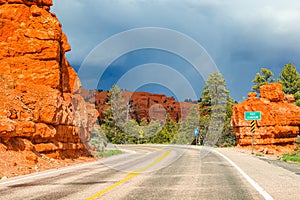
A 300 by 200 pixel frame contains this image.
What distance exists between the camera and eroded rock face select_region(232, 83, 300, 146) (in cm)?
3631

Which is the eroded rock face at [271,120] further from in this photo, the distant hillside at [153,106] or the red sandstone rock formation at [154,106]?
the red sandstone rock formation at [154,106]

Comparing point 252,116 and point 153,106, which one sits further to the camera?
point 153,106

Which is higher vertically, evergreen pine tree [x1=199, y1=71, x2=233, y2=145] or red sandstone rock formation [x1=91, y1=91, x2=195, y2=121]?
red sandstone rock formation [x1=91, y1=91, x2=195, y2=121]

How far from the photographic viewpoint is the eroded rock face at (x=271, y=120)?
36.3 metres

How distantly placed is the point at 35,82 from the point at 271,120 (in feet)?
91.9

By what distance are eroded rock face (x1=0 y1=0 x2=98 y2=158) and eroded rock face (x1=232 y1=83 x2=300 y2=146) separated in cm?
2228

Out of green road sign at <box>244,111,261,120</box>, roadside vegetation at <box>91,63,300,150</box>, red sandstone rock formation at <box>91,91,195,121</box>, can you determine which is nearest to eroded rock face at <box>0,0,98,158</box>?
green road sign at <box>244,111,261,120</box>

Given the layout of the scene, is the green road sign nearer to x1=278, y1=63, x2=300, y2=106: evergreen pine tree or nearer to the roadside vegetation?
the roadside vegetation

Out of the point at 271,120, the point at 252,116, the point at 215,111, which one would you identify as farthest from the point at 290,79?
the point at 252,116

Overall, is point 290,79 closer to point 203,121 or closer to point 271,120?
point 203,121

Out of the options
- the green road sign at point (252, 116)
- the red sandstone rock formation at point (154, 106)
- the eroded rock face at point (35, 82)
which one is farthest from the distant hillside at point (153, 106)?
the eroded rock face at point (35, 82)

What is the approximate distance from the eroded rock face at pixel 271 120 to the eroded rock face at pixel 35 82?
2228 centimetres

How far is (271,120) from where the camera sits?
1435 inches

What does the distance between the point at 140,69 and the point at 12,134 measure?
18.2m
